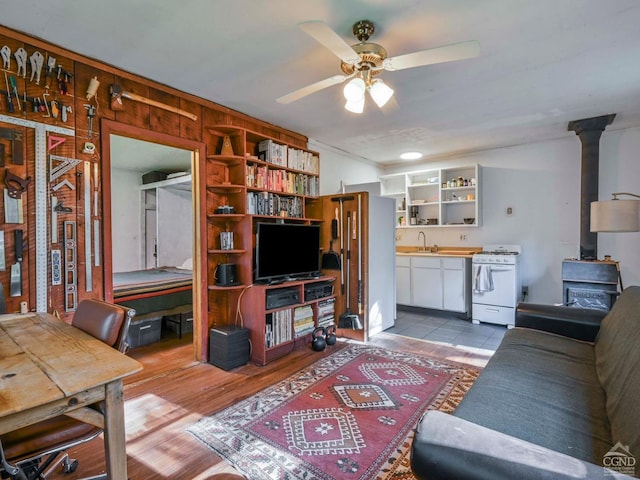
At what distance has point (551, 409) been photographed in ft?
4.72

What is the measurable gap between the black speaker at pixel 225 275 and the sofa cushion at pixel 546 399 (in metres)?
2.26

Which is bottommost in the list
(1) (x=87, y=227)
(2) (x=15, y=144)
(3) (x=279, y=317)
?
(3) (x=279, y=317)

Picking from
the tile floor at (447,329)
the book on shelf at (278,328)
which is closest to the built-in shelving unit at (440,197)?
the tile floor at (447,329)

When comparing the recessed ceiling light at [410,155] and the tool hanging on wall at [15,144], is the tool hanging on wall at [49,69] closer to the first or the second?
the tool hanging on wall at [15,144]

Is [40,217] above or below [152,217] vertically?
below

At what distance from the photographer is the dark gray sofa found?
Result: 0.93 metres

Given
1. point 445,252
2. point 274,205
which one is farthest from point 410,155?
point 274,205

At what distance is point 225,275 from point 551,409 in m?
2.59

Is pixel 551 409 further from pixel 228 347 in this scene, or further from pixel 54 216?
pixel 54 216

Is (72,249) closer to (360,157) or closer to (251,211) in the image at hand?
(251,211)

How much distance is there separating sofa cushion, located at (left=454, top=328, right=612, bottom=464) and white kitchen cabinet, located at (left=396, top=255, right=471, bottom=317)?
256 centimetres

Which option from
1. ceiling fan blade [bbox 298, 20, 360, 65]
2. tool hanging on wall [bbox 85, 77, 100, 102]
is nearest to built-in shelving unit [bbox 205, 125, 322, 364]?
tool hanging on wall [bbox 85, 77, 100, 102]

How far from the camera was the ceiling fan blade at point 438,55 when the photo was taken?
1621mm

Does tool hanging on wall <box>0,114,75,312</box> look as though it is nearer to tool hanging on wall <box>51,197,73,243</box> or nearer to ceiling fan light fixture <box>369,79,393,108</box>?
tool hanging on wall <box>51,197,73,243</box>
